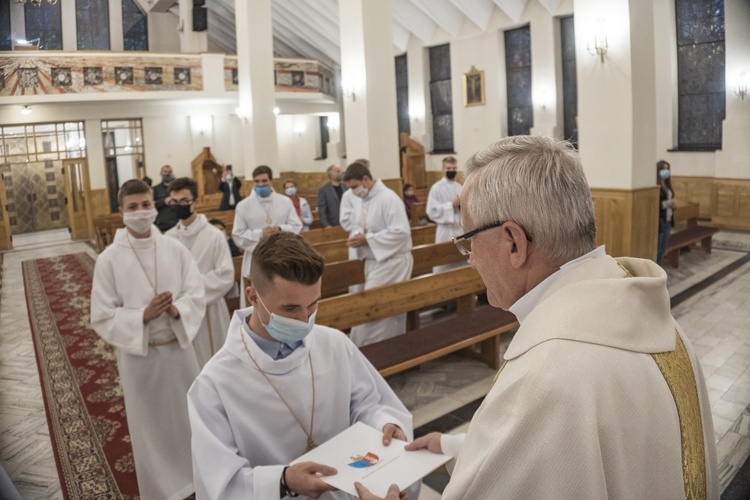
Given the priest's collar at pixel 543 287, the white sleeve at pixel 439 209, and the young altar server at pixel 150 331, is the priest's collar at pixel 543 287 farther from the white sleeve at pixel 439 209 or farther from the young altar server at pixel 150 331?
the white sleeve at pixel 439 209

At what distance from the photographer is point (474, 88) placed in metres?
16.9

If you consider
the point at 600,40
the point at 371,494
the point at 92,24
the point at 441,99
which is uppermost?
the point at 92,24

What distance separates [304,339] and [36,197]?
2000 centimetres

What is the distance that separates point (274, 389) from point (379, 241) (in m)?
4.01

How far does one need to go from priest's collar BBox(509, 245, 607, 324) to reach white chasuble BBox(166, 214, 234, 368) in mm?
3528

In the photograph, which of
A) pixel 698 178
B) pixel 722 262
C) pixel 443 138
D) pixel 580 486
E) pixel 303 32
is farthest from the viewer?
pixel 303 32

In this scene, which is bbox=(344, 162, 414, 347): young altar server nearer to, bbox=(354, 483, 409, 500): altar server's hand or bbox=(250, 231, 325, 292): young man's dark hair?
bbox=(250, 231, 325, 292): young man's dark hair

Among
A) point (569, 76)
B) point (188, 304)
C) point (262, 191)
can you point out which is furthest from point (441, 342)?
point (569, 76)

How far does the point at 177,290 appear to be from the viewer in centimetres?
366

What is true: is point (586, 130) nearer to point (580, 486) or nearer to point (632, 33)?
point (632, 33)

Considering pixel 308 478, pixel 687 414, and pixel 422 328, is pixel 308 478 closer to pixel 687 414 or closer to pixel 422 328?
pixel 687 414

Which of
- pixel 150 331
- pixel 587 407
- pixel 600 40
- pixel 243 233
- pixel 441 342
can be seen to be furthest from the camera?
pixel 243 233

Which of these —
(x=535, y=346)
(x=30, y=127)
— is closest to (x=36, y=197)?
(x=30, y=127)

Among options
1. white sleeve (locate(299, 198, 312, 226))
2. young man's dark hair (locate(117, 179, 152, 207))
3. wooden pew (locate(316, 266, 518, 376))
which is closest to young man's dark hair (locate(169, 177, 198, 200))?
young man's dark hair (locate(117, 179, 152, 207))
